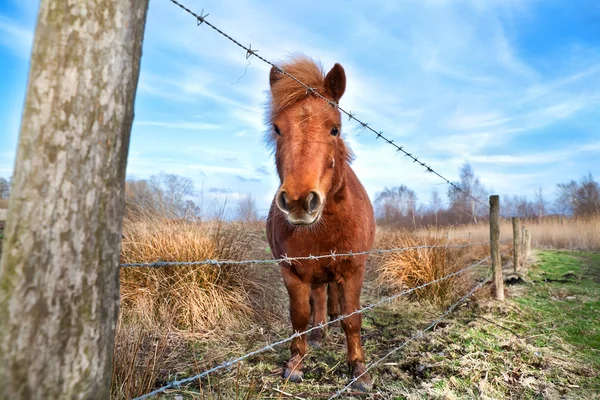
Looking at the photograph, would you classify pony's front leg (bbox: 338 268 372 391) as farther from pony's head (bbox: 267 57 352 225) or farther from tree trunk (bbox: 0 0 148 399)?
tree trunk (bbox: 0 0 148 399)

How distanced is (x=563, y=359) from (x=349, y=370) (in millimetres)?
1997

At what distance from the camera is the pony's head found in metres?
2.14

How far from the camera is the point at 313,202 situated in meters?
2.17

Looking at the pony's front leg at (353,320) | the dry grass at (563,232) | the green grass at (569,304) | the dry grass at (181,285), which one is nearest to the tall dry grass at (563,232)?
the dry grass at (563,232)

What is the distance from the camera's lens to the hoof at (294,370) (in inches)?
113

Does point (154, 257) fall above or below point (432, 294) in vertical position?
above

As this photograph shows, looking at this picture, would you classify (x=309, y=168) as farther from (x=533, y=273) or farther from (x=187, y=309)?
(x=533, y=273)

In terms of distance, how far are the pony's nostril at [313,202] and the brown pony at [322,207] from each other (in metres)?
0.22

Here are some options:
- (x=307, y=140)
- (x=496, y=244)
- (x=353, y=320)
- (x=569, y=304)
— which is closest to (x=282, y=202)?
(x=307, y=140)

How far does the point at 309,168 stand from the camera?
230cm

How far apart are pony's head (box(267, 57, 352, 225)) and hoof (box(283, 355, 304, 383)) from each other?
1389 mm

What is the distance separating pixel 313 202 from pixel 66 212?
1505 millimetres

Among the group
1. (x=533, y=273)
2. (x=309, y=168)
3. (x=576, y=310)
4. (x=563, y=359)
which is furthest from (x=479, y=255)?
(x=309, y=168)

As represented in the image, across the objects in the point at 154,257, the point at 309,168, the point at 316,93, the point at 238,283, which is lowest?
the point at 238,283
